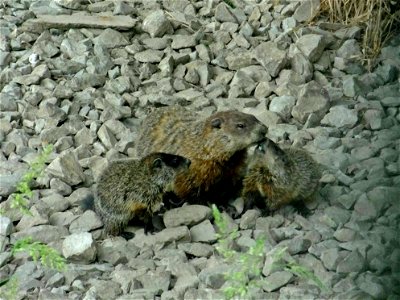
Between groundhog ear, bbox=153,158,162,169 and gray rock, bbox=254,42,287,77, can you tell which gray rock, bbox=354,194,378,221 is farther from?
gray rock, bbox=254,42,287,77

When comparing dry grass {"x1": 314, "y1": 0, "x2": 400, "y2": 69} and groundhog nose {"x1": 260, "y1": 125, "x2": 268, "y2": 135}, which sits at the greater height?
dry grass {"x1": 314, "y1": 0, "x2": 400, "y2": 69}

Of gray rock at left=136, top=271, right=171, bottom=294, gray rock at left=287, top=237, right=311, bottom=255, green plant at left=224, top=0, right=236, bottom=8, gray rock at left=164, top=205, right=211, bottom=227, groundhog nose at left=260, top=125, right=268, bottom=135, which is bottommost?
gray rock at left=164, top=205, right=211, bottom=227

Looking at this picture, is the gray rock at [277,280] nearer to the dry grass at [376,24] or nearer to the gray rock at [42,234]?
the gray rock at [42,234]

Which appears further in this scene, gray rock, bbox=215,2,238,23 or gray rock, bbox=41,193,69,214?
gray rock, bbox=215,2,238,23

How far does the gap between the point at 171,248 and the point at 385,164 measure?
1.24 m

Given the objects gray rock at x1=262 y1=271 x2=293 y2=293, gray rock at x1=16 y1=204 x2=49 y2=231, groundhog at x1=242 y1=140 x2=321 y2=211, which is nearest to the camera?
gray rock at x1=262 y1=271 x2=293 y2=293

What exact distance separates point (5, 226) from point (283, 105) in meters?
1.92

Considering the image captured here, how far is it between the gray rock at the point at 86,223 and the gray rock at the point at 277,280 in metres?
1.09

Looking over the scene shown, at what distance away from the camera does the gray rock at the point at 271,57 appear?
6105 mm

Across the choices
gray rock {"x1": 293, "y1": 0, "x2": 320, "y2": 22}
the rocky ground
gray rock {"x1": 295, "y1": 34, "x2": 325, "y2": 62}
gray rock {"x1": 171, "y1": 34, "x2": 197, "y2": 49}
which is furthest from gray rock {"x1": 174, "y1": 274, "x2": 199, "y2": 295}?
gray rock {"x1": 293, "y1": 0, "x2": 320, "y2": 22}

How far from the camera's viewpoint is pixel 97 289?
14.1 feet

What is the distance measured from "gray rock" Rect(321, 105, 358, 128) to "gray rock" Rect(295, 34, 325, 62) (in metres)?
0.59

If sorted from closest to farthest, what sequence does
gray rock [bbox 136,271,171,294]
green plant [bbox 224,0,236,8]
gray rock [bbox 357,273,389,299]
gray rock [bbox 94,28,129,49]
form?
gray rock [bbox 357,273,389,299], gray rock [bbox 136,271,171,294], gray rock [bbox 94,28,129,49], green plant [bbox 224,0,236,8]

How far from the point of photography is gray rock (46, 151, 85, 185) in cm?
522
